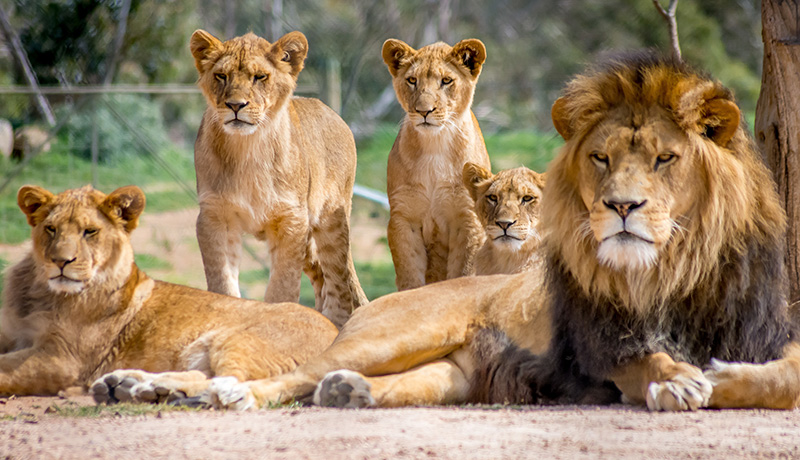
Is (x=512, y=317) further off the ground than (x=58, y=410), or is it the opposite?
(x=512, y=317)

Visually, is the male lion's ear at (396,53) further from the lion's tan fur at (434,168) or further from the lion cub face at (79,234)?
the lion cub face at (79,234)

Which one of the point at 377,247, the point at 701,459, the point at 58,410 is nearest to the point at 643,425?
the point at 701,459

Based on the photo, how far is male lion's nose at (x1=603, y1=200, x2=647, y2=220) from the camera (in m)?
2.84

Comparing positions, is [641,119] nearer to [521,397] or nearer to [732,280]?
[732,280]

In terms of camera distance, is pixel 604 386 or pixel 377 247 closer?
pixel 604 386

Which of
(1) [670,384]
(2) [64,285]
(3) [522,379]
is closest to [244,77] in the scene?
(2) [64,285]

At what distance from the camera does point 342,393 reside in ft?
10.3

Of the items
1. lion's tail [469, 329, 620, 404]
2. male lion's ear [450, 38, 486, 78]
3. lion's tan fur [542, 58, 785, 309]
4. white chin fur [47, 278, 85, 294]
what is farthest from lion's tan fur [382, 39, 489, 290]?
white chin fur [47, 278, 85, 294]

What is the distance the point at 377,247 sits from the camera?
10688 millimetres

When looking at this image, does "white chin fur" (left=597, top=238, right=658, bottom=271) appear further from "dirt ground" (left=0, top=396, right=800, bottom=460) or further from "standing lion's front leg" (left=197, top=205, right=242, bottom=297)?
"standing lion's front leg" (left=197, top=205, right=242, bottom=297)

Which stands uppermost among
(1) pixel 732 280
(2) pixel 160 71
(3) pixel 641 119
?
(2) pixel 160 71

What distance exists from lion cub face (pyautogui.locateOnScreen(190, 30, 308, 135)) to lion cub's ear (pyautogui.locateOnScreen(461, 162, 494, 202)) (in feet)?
3.27

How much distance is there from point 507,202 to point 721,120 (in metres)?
1.58

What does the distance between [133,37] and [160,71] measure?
0.87 meters
